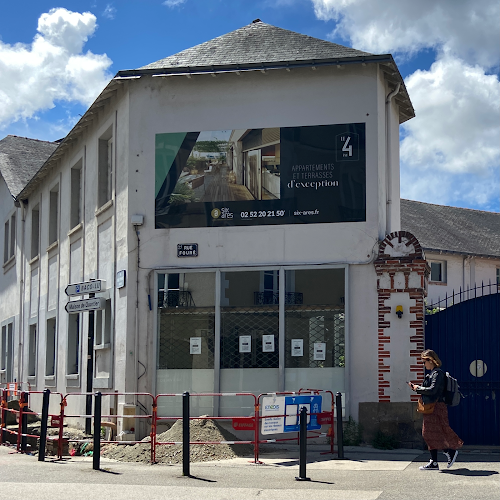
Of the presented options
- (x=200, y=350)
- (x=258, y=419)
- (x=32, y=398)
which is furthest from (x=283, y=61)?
(x=32, y=398)

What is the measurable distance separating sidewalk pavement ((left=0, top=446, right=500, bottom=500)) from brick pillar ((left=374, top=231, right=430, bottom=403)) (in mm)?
1430

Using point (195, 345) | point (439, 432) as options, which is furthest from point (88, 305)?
point (439, 432)

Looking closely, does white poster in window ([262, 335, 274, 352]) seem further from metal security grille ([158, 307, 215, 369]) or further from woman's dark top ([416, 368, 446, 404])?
woman's dark top ([416, 368, 446, 404])

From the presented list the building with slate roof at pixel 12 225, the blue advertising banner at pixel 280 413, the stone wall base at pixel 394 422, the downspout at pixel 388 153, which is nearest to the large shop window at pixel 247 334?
the stone wall base at pixel 394 422

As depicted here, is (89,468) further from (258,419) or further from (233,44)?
(233,44)

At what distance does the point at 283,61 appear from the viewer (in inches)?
602

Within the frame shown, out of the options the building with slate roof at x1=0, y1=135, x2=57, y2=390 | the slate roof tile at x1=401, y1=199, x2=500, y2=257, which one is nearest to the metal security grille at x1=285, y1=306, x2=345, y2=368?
the building with slate roof at x1=0, y1=135, x2=57, y2=390

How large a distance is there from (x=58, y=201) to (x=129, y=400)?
8.34m

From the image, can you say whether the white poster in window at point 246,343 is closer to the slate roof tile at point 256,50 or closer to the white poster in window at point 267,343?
the white poster in window at point 267,343

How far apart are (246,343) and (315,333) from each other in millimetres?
1317

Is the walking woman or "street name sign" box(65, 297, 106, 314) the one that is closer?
the walking woman

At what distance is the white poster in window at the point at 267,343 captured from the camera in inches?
587

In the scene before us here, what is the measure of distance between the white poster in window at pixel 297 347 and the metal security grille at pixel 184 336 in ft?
5.17

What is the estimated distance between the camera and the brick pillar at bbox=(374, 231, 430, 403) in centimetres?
1419
